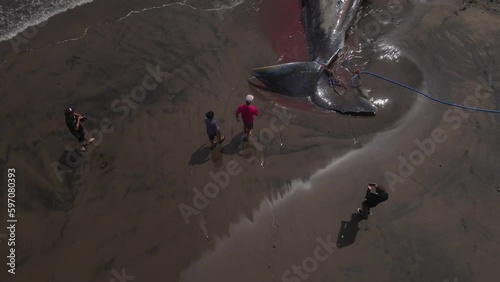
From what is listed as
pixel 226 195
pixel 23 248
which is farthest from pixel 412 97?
pixel 23 248

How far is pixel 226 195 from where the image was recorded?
305 inches

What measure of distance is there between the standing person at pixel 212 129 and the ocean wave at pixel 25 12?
6026 millimetres

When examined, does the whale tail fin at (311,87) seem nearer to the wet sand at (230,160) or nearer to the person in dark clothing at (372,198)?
the wet sand at (230,160)

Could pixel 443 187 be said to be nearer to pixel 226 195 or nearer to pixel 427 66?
pixel 427 66

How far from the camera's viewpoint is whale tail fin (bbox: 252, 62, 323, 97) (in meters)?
9.03

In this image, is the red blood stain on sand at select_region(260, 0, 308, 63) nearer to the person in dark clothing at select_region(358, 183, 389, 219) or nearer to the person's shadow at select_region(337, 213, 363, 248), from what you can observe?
the person in dark clothing at select_region(358, 183, 389, 219)

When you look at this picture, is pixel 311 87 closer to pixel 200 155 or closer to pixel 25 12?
pixel 200 155

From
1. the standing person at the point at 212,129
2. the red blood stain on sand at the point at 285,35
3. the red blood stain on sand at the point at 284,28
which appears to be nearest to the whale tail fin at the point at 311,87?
the red blood stain on sand at the point at 285,35

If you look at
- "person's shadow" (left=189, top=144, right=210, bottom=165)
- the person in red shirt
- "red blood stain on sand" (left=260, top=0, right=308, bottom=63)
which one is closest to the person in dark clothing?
the person in red shirt

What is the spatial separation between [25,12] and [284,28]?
7.14 meters

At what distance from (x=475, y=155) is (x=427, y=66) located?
2676 mm

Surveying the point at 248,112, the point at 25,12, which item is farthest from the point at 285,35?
the point at 25,12

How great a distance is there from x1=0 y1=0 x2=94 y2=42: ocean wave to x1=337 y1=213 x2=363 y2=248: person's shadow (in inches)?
360

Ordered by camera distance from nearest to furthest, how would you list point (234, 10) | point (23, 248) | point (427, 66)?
point (23, 248)
point (427, 66)
point (234, 10)
